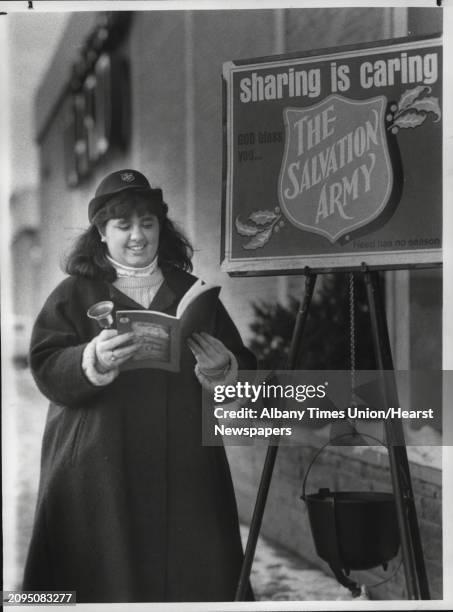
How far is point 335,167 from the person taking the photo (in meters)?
3.76

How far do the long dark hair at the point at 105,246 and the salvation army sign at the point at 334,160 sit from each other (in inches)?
8.3

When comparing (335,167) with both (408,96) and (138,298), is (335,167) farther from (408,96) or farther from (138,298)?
(138,298)

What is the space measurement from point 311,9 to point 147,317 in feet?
4.94

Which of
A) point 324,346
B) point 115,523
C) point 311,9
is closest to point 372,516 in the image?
point 324,346

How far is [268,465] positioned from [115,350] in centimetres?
81

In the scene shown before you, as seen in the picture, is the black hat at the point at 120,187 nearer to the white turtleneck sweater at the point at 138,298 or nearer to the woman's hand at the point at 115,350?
the white turtleneck sweater at the point at 138,298

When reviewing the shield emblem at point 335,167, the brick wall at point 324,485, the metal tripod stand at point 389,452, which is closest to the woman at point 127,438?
the brick wall at point 324,485

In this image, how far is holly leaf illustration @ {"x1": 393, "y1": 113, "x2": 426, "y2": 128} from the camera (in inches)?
145

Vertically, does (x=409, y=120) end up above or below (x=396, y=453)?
above

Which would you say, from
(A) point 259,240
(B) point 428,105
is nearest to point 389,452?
(A) point 259,240

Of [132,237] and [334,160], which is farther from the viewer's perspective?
[132,237]

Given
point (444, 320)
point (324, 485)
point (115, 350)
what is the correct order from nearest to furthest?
point (115, 350) < point (444, 320) < point (324, 485)

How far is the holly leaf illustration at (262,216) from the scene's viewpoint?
3797 millimetres

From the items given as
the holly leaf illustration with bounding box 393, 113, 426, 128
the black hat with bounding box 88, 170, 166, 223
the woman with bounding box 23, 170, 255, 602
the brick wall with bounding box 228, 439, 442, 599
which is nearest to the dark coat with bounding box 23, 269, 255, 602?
the woman with bounding box 23, 170, 255, 602
